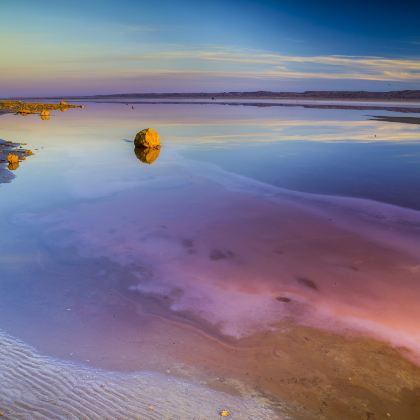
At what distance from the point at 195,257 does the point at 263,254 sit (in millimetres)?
1186

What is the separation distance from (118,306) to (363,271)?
382cm

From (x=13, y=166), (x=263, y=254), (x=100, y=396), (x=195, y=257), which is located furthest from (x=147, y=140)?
(x=100, y=396)

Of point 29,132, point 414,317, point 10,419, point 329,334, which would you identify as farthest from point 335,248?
point 29,132

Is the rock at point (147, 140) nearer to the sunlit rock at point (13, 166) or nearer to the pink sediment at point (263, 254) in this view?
the sunlit rock at point (13, 166)

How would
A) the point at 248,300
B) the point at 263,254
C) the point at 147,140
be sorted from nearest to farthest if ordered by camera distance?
the point at 248,300, the point at 263,254, the point at 147,140

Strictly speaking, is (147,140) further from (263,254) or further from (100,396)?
(100,396)

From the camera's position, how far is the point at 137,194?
11938 mm

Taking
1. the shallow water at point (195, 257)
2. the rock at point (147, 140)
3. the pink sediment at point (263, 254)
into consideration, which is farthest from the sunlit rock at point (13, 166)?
the rock at point (147, 140)

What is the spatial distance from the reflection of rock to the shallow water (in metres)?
2.23

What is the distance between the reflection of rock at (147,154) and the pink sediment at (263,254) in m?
5.97

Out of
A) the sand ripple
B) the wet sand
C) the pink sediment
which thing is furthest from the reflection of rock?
the sand ripple

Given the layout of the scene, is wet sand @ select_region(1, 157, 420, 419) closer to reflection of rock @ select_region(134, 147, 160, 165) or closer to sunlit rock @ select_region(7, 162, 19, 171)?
sunlit rock @ select_region(7, 162, 19, 171)

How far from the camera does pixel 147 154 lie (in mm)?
19141

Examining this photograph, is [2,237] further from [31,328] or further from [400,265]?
[400,265]
